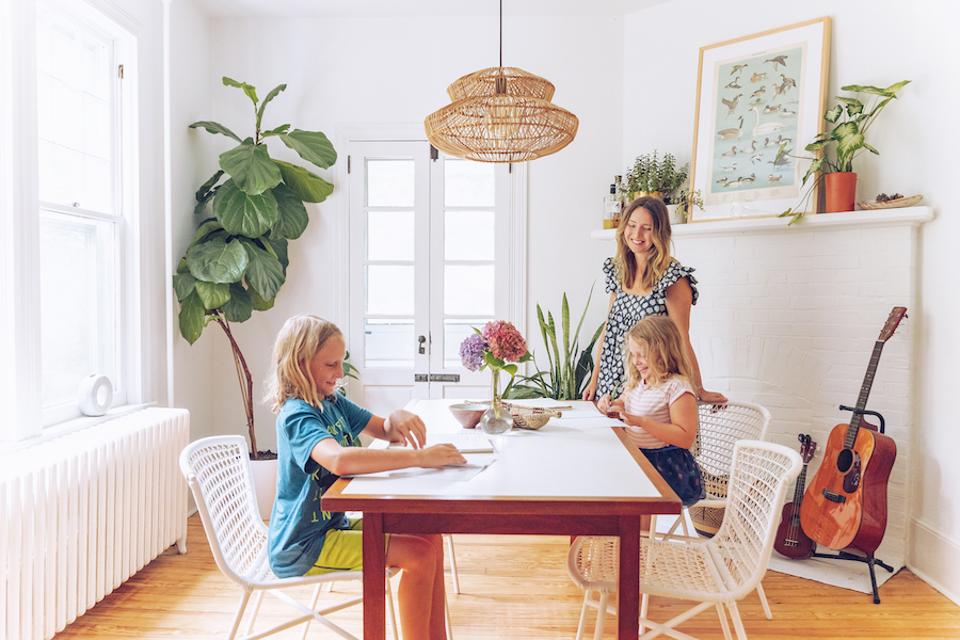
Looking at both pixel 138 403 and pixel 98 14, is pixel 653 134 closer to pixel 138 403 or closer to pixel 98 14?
pixel 98 14

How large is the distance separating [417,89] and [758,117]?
2.01 m

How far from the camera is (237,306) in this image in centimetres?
365

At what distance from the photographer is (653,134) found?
395 centimetres

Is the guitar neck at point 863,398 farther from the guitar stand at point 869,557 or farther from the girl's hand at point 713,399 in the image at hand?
the girl's hand at point 713,399

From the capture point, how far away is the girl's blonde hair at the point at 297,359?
181cm

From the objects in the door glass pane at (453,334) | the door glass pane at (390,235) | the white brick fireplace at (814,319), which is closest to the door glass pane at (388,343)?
the door glass pane at (453,334)

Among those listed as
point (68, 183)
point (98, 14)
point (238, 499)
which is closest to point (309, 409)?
point (238, 499)

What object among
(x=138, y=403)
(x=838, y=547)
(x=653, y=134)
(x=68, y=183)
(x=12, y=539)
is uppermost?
(x=653, y=134)

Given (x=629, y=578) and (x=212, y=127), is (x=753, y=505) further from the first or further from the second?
(x=212, y=127)

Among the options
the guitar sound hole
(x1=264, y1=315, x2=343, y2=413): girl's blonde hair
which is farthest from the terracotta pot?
(x1=264, y1=315, x2=343, y2=413): girl's blonde hair

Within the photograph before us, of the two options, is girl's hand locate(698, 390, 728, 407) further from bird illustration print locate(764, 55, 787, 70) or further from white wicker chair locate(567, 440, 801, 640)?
bird illustration print locate(764, 55, 787, 70)

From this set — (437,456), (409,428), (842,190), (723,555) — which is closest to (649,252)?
(842,190)

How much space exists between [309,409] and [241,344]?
2.61 metres

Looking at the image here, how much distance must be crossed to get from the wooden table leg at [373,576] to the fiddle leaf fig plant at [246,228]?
2280mm
